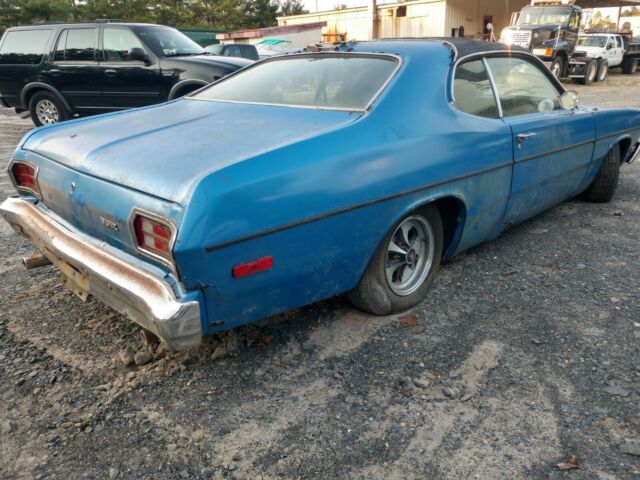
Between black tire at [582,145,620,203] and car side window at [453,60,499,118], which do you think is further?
black tire at [582,145,620,203]

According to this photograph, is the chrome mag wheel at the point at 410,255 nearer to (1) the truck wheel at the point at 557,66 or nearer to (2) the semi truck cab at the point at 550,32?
(2) the semi truck cab at the point at 550,32

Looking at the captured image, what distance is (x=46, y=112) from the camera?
8297 mm

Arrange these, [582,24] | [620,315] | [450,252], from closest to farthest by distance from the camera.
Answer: [620,315]
[450,252]
[582,24]

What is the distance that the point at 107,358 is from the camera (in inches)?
97.2

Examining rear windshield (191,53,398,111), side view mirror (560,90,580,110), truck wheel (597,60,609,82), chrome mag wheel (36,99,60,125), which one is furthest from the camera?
truck wheel (597,60,609,82)

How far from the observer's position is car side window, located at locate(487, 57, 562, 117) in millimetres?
3328

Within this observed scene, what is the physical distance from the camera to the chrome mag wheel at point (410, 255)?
2795mm

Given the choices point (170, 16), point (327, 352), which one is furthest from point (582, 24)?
point (170, 16)

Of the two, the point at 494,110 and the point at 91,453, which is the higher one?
the point at 494,110

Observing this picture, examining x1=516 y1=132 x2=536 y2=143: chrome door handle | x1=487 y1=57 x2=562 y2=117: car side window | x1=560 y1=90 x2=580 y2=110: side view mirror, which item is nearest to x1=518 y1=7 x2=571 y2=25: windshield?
x1=560 y1=90 x2=580 y2=110: side view mirror

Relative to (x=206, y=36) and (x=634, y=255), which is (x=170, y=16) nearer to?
(x=206, y=36)

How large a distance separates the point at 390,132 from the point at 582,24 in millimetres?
20602

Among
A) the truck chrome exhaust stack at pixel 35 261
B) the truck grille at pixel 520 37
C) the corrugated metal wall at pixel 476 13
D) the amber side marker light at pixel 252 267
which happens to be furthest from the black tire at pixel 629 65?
the truck chrome exhaust stack at pixel 35 261

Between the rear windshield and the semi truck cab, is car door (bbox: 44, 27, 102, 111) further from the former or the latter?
the semi truck cab
